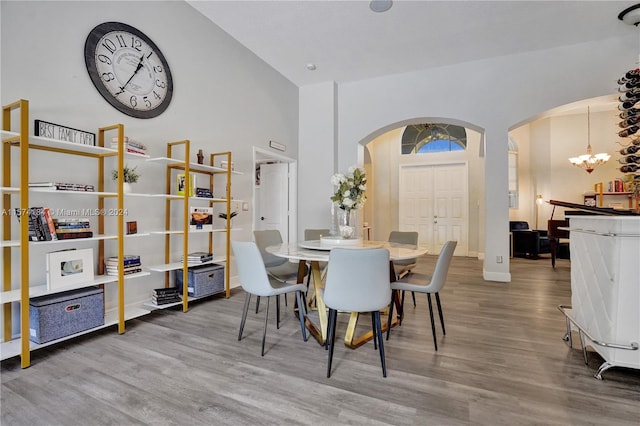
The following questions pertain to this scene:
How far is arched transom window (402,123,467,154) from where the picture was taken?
25.9 feet

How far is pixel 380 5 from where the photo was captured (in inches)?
141

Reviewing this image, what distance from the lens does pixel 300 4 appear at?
11.7ft

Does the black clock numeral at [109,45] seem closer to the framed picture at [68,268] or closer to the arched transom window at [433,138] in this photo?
the framed picture at [68,268]

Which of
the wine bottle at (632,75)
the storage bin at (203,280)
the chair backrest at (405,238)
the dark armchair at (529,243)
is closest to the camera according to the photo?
the storage bin at (203,280)

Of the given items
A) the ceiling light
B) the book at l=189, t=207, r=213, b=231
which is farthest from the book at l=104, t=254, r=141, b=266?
the ceiling light

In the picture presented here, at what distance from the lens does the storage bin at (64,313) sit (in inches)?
86.6

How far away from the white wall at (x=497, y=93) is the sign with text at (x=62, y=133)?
13.9 feet

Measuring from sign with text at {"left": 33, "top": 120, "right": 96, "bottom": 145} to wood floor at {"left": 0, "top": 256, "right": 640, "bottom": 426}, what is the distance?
5.30 ft

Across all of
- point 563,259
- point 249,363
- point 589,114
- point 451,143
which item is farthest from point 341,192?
point 589,114

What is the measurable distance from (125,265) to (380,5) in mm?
3843

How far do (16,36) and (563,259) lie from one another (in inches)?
374

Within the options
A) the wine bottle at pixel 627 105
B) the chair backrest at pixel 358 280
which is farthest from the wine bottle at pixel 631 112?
the chair backrest at pixel 358 280

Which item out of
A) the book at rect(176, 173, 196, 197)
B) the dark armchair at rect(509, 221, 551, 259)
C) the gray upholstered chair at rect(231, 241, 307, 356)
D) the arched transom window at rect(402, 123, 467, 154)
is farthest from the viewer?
the arched transom window at rect(402, 123, 467, 154)

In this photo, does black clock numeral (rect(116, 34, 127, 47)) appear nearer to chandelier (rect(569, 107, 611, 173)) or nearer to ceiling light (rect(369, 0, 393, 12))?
ceiling light (rect(369, 0, 393, 12))
